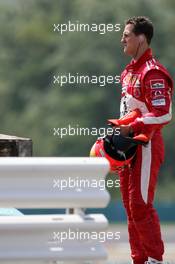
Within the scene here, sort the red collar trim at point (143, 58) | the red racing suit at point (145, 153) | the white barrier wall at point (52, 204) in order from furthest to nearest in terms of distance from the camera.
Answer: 1. the red collar trim at point (143, 58)
2. the red racing suit at point (145, 153)
3. the white barrier wall at point (52, 204)

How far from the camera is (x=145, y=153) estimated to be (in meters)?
7.42

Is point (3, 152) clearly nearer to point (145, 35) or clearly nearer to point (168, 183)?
point (145, 35)

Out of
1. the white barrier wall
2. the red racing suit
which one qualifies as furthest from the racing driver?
the white barrier wall

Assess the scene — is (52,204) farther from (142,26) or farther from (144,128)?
(142,26)

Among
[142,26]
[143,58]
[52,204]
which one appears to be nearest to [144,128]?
[143,58]

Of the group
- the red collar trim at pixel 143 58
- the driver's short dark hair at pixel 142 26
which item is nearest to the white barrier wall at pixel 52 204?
the red collar trim at pixel 143 58

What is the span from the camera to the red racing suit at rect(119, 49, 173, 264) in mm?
7312

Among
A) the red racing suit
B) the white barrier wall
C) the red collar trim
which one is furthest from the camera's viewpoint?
the red collar trim

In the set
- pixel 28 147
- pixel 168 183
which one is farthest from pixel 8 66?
pixel 28 147

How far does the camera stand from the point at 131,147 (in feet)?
24.1

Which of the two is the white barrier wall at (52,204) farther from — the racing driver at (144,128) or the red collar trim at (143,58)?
the red collar trim at (143,58)

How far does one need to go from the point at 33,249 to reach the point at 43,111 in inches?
1508

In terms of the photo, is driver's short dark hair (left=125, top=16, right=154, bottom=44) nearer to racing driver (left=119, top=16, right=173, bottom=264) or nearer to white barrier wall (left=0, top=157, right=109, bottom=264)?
racing driver (left=119, top=16, right=173, bottom=264)

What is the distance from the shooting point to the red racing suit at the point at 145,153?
7.31 m
